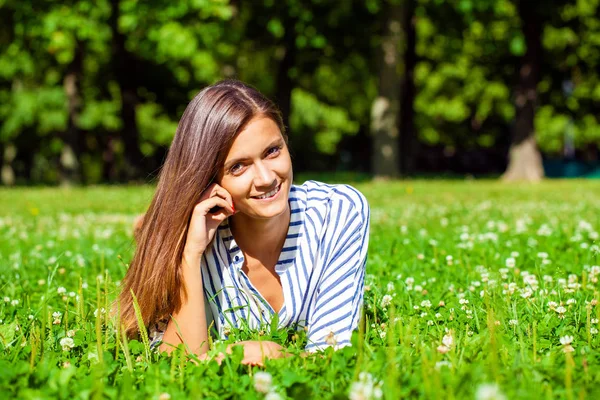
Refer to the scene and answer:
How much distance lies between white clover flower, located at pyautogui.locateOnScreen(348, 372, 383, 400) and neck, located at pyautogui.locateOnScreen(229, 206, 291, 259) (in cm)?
139

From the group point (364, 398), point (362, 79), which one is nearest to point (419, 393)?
point (364, 398)

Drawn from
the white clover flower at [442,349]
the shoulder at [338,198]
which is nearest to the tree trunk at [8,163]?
the shoulder at [338,198]

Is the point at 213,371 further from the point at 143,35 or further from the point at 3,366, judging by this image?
the point at 143,35

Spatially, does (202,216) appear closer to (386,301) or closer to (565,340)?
(386,301)

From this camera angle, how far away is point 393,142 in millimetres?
22984

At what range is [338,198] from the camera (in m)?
3.60

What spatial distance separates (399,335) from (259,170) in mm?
1030

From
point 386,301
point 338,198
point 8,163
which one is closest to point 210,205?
point 338,198

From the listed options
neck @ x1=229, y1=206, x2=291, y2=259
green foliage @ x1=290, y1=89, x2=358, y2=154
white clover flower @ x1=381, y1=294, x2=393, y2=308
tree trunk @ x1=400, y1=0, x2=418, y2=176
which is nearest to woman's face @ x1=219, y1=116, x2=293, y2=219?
neck @ x1=229, y1=206, x2=291, y2=259

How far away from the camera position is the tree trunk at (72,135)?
1010 inches

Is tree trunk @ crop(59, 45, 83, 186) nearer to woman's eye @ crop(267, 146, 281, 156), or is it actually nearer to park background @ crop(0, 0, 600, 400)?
park background @ crop(0, 0, 600, 400)

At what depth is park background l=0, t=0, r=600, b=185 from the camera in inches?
825

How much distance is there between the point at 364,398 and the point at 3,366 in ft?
4.67

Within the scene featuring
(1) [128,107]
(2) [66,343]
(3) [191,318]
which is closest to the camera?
(2) [66,343]
